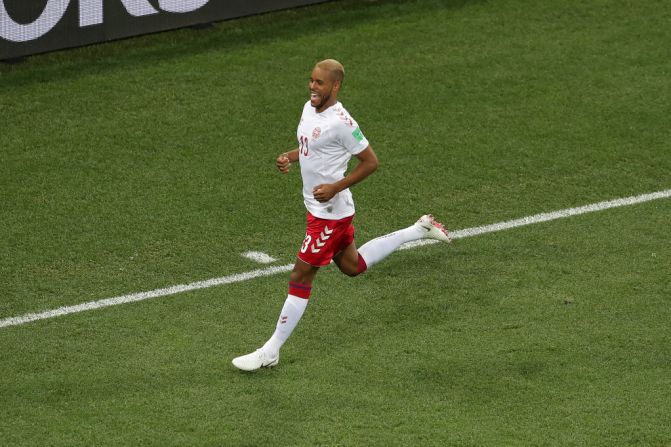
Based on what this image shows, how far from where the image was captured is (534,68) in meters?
13.2

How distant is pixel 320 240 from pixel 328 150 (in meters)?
0.60

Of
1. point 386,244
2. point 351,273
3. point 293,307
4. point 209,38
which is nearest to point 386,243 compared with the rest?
point 386,244

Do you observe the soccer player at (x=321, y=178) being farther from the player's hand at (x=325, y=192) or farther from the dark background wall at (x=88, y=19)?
the dark background wall at (x=88, y=19)

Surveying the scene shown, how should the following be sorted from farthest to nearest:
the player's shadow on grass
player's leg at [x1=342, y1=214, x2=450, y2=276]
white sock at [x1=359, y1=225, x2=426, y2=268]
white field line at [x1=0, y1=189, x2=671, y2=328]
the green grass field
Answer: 1. the player's shadow on grass
2. white sock at [x1=359, y1=225, x2=426, y2=268]
3. white field line at [x1=0, y1=189, x2=671, y2=328]
4. player's leg at [x1=342, y1=214, x2=450, y2=276]
5. the green grass field

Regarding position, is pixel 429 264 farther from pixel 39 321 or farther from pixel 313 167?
pixel 39 321

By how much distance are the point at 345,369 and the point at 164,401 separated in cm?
121

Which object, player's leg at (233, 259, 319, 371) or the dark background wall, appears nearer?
player's leg at (233, 259, 319, 371)

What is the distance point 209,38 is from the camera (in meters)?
13.8

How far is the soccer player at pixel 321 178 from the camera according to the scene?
323 inches

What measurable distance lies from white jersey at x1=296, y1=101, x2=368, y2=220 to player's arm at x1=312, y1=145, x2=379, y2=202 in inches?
2.5

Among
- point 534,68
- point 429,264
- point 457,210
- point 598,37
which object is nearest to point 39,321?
point 429,264

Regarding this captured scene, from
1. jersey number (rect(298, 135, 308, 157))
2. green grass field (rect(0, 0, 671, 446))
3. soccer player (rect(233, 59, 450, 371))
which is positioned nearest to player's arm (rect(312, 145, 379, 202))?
soccer player (rect(233, 59, 450, 371))

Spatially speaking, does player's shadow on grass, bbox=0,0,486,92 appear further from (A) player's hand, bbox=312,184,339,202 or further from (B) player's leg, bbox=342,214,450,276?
(A) player's hand, bbox=312,184,339,202

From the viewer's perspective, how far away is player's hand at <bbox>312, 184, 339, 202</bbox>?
26.7 feet
